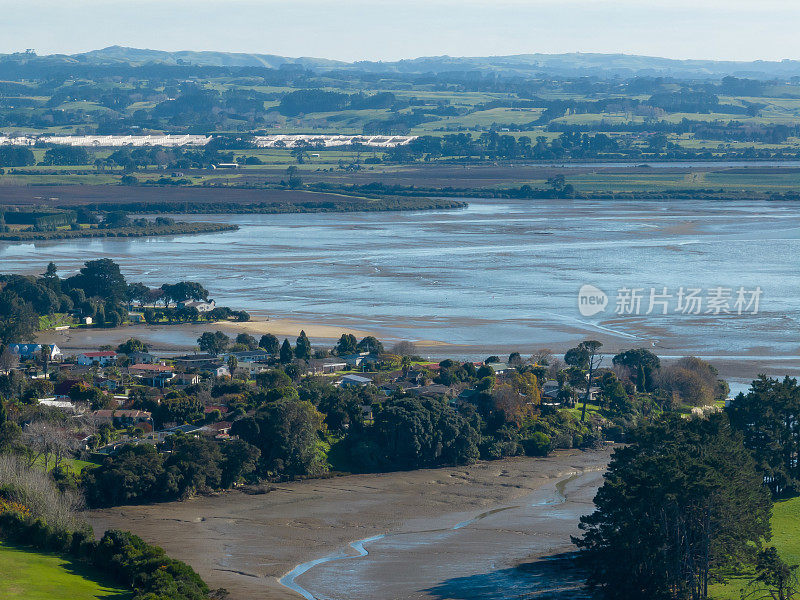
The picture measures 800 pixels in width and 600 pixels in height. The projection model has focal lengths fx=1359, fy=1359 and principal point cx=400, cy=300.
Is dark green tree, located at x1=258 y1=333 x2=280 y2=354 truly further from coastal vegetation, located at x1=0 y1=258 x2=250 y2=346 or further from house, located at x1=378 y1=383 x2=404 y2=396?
coastal vegetation, located at x1=0 y1=258 x2=250 y2=346

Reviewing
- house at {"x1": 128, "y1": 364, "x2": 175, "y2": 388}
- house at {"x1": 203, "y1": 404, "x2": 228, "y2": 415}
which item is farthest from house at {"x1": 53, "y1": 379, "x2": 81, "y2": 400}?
house at {"x1": 203, "y1": 404, "x2": 228, "y2": 415}

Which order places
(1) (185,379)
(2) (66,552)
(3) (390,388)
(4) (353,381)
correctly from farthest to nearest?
(4) (353,381) → (1) (185,379) → (3) (390,388) → (2) (66,552)

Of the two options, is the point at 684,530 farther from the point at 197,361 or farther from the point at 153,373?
the point at 197,361

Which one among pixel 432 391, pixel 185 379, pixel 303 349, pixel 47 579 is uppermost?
pixel 303 349

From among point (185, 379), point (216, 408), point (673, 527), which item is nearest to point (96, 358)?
point (185, 379)

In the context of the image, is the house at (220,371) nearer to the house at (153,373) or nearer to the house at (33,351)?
the house at (153,373)

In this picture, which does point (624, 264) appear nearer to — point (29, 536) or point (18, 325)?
point (18, 325)
